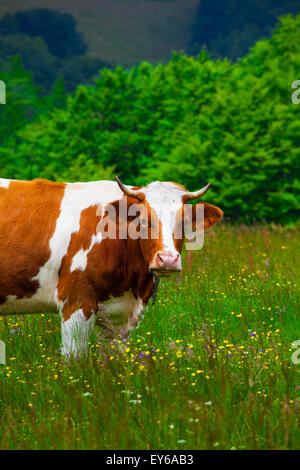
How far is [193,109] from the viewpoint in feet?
79.7

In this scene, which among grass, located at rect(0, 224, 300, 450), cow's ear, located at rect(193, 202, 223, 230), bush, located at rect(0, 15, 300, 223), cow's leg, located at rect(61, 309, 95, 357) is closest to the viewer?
grass, located at rect(0, 224, 300, 450)

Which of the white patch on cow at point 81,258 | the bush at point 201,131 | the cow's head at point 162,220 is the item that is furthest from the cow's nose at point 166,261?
the bush at point 201,131

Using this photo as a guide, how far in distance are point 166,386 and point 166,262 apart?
36.3 inches

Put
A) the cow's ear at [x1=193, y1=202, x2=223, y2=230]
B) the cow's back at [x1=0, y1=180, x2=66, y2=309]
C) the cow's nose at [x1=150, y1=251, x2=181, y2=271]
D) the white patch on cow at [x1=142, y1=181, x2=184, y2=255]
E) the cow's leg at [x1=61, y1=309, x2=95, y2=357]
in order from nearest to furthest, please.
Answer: the cow's nose at [x1=150, y1=251, x2=181, y2=271]
the white patch on cow at [x1=142, y1=181, x2=184, y2=255]
the cow's leg at [x1=61, y1=309, x2=95, y2=357]
the cow's back at [x1=0, y1=180, x2=66, y2=309]
the cow's ear at [x1=193, y1=202, x2=223, y2=230]

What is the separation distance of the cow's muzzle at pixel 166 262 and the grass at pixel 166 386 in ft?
1.97

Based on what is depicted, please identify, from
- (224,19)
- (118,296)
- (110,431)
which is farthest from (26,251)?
(224,19)

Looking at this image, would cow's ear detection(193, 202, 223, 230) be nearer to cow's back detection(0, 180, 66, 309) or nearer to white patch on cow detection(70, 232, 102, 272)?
white patch on cow detection(70, 232, 102, 272)

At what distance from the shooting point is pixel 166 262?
4027 mm

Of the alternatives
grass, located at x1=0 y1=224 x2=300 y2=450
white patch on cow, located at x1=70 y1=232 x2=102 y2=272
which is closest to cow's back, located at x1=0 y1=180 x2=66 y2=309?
white patch on cow, located at x1=70 y1=232 x2=102 y2=272

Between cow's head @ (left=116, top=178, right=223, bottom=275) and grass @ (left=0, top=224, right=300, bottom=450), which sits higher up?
cow's head @ (left=116, top=178, right=223, bottom=275)

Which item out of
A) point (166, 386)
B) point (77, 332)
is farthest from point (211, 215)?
point (166, 386)

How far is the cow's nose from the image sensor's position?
4.03 metres

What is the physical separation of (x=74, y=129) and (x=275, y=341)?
2572cm

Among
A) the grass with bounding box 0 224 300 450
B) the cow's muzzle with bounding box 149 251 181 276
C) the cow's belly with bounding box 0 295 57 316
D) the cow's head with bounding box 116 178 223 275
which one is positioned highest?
the cow's head with bounding box 116 178 223 275
